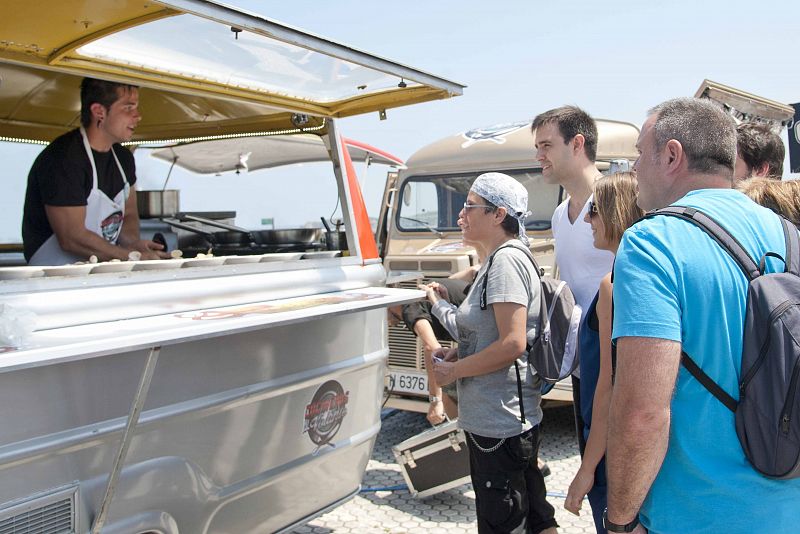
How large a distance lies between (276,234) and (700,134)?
2.65 m

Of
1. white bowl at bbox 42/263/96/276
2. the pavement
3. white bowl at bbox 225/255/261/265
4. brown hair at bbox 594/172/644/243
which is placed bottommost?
the pavement

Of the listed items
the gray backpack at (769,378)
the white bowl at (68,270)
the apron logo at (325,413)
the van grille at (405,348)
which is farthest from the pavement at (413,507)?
the gray backpack at (769,378)

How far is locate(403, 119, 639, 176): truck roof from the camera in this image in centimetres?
621

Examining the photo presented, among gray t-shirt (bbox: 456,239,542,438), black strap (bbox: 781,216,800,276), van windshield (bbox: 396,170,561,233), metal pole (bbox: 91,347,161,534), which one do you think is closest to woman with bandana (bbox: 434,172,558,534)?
gray t-shirt (bbox: 456,239,542,438)

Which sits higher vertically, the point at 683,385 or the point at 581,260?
the point at 581,260

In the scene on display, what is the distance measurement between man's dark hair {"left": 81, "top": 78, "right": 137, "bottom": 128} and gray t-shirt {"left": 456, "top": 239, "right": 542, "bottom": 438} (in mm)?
1627

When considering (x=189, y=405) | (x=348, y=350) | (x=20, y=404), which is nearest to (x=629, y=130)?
(x=348, y=350)

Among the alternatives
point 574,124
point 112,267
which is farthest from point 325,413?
point 574,124

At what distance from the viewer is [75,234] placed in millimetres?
2705

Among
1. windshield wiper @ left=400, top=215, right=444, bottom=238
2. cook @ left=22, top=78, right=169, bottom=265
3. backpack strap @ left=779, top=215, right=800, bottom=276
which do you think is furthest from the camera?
windshield wiper @ left=400, top=215, right=444, bottom=238

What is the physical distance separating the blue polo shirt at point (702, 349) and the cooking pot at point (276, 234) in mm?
2544

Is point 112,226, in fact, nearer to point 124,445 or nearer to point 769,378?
point 124,445

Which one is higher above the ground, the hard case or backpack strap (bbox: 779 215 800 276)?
backpack strap (bbox: 779 215 800 276)

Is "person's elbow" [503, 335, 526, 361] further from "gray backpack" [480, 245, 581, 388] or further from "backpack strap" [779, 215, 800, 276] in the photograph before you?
"backpack strap" [779, 215, 800, 276]
